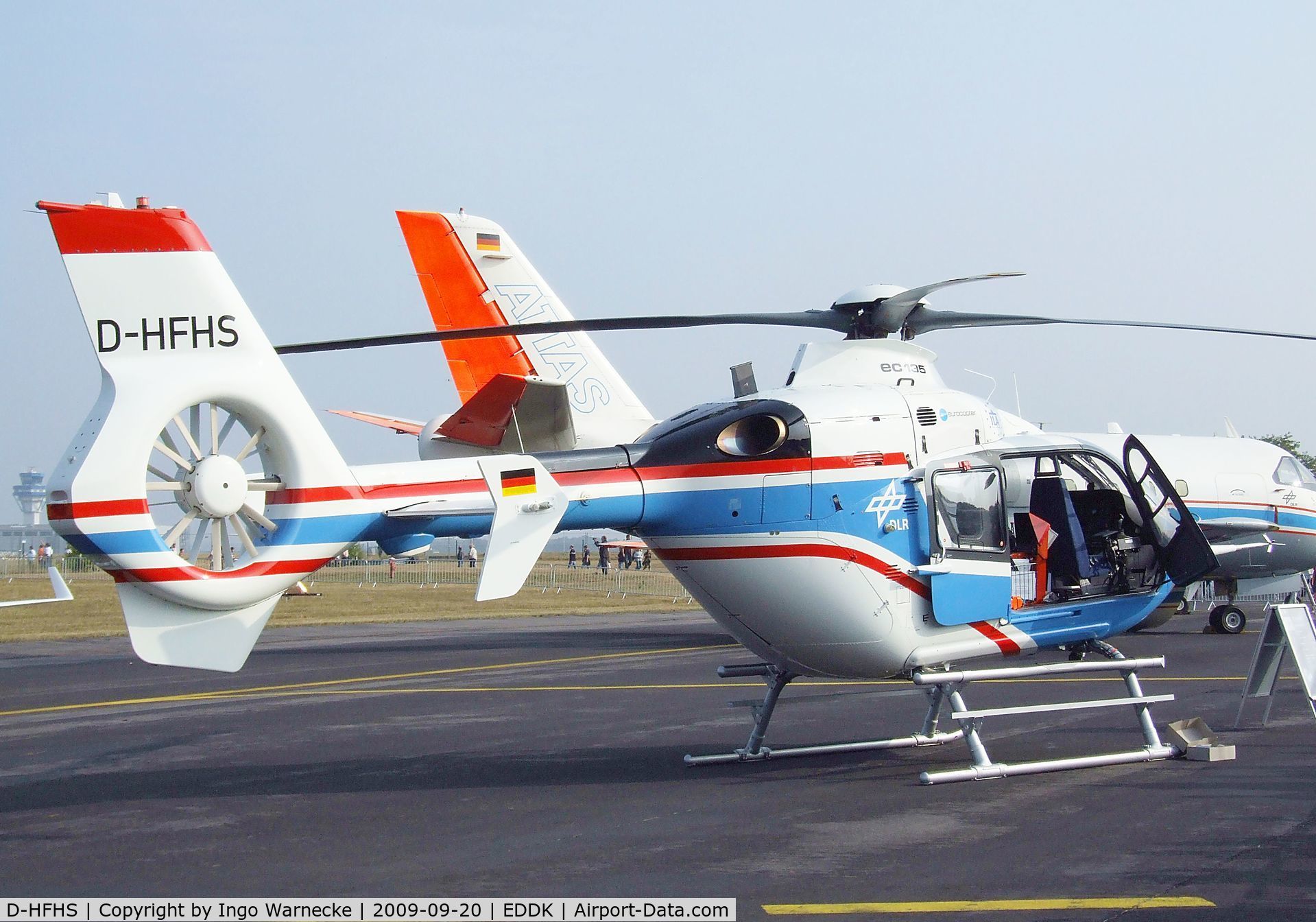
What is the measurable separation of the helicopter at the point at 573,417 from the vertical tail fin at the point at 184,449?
1.87 m

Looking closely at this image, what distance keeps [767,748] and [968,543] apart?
2.78 metres

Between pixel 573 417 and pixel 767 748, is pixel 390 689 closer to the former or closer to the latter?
pixel 573 417

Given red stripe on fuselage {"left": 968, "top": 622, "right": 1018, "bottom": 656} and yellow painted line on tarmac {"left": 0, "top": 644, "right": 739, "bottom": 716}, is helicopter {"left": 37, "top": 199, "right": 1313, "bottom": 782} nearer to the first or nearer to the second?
red stripe on fuselage {"left": 968, "top": 622, "right": 1018, "bottom": 656}

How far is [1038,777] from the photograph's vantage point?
1020cm

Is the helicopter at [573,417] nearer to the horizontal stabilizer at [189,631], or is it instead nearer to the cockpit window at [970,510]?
the cockpit window at [970,510]

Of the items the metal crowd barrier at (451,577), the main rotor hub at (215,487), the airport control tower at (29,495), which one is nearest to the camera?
the main rotor hub at (215,487)

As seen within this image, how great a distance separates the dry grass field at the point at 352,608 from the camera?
33344 mm

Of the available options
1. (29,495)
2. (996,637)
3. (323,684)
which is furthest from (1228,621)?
(29,495)

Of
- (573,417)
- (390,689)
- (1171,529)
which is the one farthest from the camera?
(390,689)

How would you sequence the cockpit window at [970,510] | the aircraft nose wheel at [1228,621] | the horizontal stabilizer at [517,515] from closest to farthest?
the horizontal stabilizer at [517,515]
the cockpit window at [970,510]
the aircraft nose wheel at [1228,621]

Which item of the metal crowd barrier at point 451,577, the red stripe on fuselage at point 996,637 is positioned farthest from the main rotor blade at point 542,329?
the metal crowd barrier at point 451,577

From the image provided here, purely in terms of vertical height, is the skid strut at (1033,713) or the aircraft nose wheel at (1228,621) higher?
the skid strut at (1033,713)

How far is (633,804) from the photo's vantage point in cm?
944

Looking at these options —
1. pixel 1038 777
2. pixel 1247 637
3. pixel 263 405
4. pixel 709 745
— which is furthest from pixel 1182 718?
pixel 1247 637
